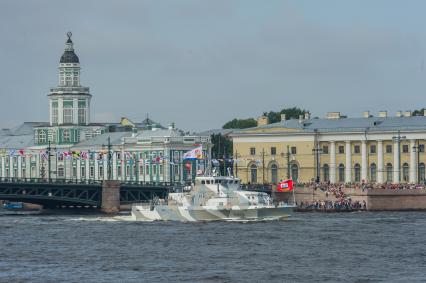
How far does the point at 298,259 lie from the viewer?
64438mm

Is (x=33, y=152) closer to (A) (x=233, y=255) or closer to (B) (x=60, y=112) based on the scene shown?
(B) (x=60, y=112)

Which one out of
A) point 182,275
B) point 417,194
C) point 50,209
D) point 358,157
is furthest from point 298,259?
point 358,157

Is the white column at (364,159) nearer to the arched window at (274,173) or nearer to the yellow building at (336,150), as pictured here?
the yellow building at (336,150)

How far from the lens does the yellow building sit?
12406cm

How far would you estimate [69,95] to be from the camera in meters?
150

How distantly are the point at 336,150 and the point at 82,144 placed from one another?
94.9 feet

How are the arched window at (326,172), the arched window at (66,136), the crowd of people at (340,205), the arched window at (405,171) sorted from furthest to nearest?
the arched window at (66,136) < the arched window at (326,172) < the arched window at (405,171) < the crowd of people at (340,205)

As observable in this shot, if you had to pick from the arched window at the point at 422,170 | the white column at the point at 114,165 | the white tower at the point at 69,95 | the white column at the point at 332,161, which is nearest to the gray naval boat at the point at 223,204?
the arched window at the point at 422,170

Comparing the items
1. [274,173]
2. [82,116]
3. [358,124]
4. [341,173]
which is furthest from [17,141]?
[358,124]

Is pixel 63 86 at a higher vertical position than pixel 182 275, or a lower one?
higher

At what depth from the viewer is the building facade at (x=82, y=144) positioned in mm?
139250

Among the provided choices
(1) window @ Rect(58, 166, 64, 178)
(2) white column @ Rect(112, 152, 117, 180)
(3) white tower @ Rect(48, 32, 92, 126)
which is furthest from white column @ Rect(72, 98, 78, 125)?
(2) white column @ Rect(112, 152, 117, 180)

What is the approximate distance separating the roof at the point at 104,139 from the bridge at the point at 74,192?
105ft

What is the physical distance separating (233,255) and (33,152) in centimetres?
8783
